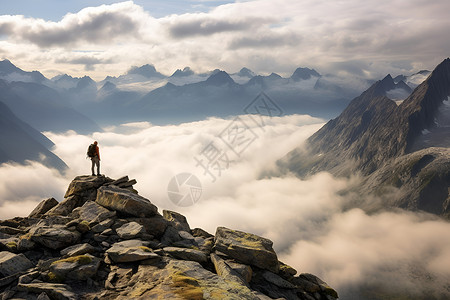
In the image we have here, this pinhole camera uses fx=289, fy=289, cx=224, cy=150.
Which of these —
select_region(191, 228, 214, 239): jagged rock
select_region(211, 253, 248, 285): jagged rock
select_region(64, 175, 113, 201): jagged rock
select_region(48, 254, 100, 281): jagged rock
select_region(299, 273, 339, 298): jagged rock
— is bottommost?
select_region(299, 273, 339, 298): jagged rock

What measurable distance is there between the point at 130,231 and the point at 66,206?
14275 millimetres

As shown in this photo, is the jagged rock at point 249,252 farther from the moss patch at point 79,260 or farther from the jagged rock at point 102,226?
the moss patch at point 79,260

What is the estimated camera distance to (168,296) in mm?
17266

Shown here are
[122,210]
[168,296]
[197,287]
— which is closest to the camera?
[168,296]

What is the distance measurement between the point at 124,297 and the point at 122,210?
1294 centimetres

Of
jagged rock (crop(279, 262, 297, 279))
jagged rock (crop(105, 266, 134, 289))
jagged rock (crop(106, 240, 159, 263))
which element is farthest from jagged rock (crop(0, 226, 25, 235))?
jagged rock (crop(279, 262, 297, 279))

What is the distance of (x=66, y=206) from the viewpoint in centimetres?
3497

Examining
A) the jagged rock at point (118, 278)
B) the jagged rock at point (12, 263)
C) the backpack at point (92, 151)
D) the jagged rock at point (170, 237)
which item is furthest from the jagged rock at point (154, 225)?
the backpack at point (92, 151)

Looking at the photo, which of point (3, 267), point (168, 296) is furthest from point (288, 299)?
point (3, 267)

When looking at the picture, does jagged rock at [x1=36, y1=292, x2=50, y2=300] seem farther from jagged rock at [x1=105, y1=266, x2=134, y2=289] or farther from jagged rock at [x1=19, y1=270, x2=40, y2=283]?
jagged rock at [x1=105, y1=266, x2=134, y2=289]

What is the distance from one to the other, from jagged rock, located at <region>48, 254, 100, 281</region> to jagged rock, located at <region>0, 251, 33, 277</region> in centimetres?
234

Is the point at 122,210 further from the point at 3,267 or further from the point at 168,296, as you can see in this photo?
the point at 168,296

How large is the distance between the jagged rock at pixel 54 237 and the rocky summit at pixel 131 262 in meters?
0.07

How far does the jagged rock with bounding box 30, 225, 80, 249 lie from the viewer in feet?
75.3
